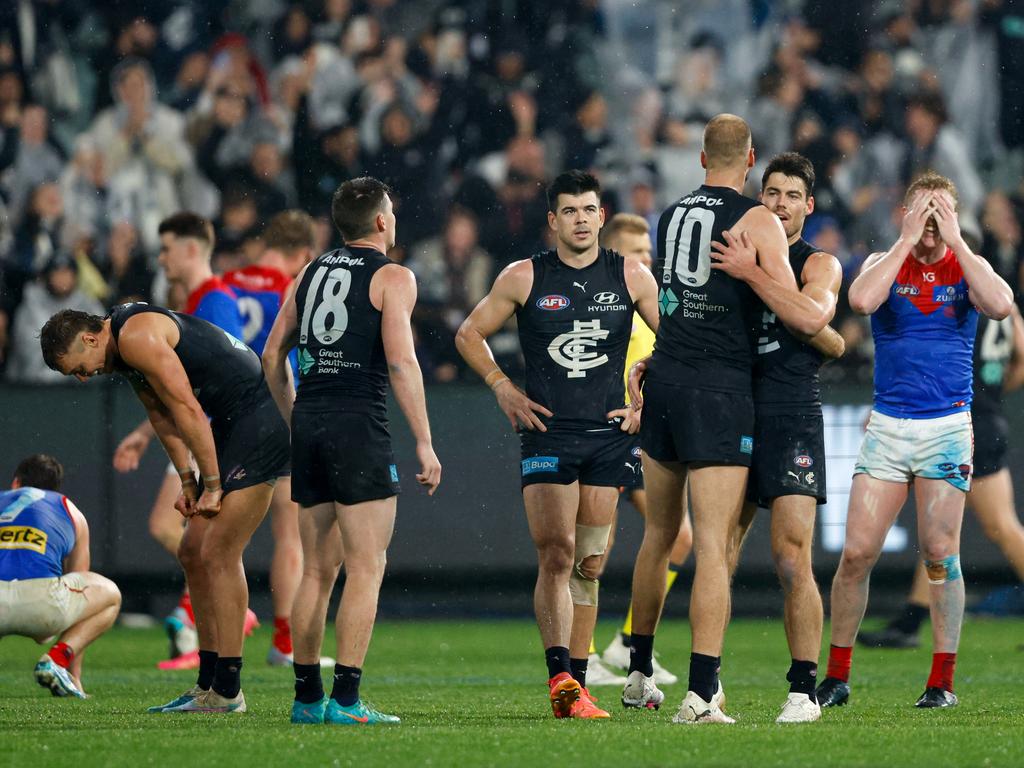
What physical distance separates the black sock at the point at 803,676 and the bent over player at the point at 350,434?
174 centimetres

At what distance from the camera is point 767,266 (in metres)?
7.12

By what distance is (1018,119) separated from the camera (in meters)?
17.4

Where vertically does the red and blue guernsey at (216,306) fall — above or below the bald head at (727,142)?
below

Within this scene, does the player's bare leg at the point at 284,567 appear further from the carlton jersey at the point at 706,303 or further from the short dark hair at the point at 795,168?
the short dark hair at the point at 795,168

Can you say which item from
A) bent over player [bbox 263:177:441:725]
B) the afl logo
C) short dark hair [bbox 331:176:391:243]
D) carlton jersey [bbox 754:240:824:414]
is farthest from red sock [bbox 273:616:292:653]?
carlton jersey [bbox 754:240:824:414]

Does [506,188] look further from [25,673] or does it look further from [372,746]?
[372,746]

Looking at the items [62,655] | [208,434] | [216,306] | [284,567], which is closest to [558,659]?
[208,434]

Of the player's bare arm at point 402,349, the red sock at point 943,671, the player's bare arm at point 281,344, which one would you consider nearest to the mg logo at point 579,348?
the player's bare arm at point 402,349

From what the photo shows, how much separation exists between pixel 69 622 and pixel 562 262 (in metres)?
Answer: 3.30

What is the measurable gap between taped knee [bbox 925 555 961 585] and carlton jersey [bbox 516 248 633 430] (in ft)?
5.70

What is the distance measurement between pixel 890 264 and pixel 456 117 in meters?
9.23

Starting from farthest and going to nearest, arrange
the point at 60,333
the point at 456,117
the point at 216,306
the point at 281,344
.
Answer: the point at 456,117 → the point at 216,306 → the point at 281,344 → the point at 60,333

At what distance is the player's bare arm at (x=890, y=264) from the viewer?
8.01m

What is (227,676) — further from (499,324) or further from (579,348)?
(579,348)
